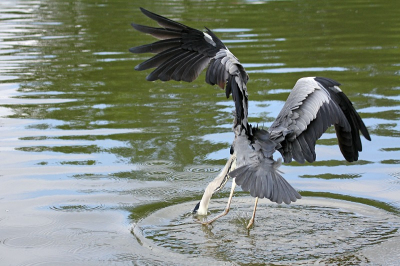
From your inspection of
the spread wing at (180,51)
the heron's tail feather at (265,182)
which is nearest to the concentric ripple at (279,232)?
the heron's tail feather at (265,182)

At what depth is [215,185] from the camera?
20.5ft

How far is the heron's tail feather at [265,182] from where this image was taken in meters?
5.50

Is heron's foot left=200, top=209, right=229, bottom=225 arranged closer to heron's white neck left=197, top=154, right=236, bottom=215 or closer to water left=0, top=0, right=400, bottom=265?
water left=0, top=0, right=400, bottom=265

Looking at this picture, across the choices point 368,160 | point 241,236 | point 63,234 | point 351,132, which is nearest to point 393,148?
point 368,160

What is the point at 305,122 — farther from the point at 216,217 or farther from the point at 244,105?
the point at 216,217

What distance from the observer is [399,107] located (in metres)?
9.67

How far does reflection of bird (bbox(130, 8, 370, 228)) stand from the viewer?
5.98 metres

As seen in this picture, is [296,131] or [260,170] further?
[296,131]

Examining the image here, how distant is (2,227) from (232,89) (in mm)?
2246

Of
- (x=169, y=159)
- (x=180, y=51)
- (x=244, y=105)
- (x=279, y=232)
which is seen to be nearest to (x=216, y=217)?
(x=279, y=232)

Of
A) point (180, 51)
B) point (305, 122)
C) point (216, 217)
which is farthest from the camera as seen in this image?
point (180, 51)

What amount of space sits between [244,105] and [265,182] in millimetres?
721

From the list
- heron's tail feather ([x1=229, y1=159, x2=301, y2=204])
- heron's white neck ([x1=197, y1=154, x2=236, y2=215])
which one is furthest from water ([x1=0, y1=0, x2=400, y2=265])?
heron's tail feather ([x1=229, y1=159, x2=301, y2=204])

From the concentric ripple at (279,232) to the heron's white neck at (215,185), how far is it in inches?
6.1
